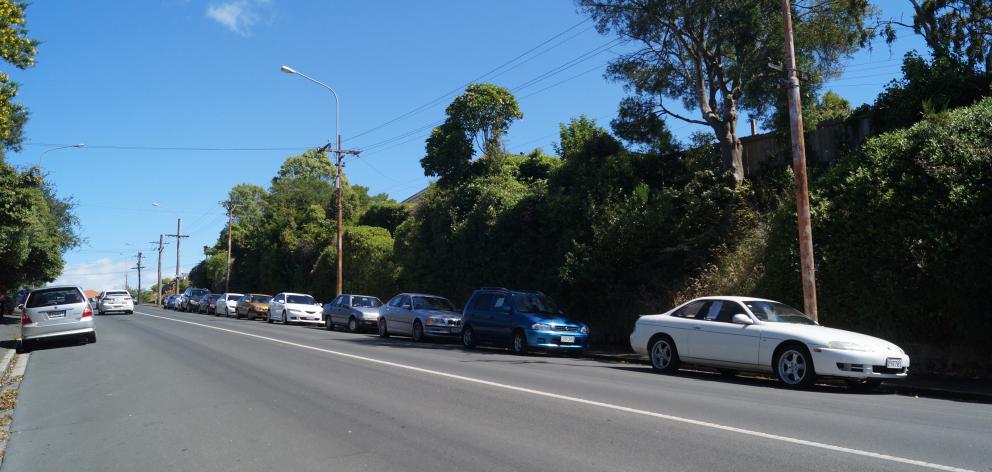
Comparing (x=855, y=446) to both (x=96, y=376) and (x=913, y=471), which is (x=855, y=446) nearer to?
(x=913, y=471)

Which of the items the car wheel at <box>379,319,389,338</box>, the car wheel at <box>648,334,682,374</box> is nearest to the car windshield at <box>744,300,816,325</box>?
the car wheel at <box>648,334,682,374</box>

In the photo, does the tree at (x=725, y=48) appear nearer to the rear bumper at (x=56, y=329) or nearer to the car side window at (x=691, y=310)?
the car side window at (x=691, y=310)

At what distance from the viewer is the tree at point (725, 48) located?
58.0 ft

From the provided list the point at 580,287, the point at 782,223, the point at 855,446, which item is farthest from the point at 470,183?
the point at 855,446

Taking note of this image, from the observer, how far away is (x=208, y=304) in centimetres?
4631

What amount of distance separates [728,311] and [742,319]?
0.58 metres

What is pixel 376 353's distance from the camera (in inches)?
650

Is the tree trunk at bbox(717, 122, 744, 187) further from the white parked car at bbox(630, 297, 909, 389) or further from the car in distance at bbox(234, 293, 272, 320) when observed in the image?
the car in distance at bbox(234, 293, 272, 320)

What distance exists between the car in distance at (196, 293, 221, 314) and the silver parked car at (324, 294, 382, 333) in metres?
20.0

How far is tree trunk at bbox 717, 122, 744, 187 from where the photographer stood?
18656 mm

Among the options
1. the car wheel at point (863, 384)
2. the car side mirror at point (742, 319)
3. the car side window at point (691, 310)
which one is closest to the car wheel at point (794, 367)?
the car side mirror at point (742, 319)

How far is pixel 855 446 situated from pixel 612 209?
13.4 meters

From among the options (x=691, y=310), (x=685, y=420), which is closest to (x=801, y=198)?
(x=691, y=310)

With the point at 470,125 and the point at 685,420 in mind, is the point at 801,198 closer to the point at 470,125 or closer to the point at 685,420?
the point at 685,420
